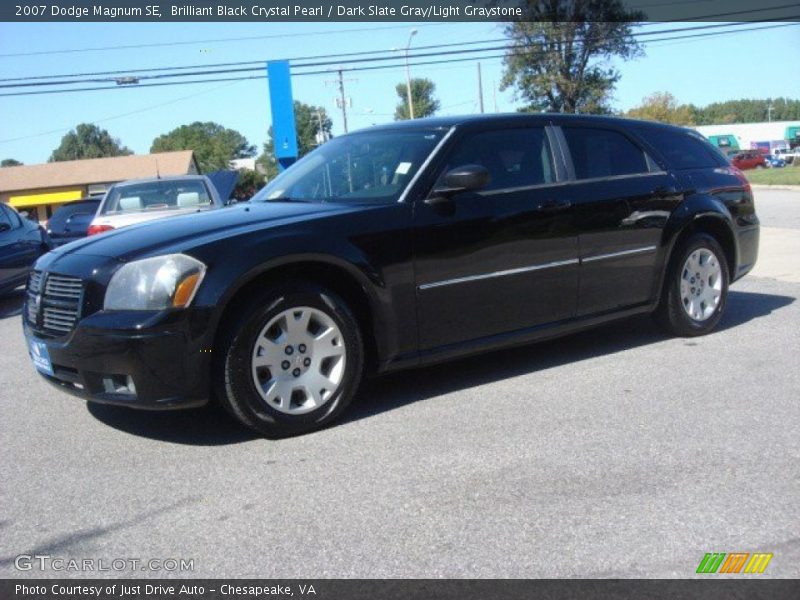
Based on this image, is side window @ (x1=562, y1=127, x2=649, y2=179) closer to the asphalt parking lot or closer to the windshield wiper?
the asphalt parking lot

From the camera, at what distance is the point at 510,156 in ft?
17.9

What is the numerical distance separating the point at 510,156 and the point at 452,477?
246 cm

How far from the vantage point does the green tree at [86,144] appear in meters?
136

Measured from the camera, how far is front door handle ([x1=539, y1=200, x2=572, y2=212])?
212 inches

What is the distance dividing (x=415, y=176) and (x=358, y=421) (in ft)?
4.93

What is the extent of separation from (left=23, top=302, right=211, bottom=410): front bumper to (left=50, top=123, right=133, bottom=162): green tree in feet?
461

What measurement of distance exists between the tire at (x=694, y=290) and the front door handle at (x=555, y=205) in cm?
125

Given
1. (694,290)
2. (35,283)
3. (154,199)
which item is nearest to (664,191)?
(694,290)

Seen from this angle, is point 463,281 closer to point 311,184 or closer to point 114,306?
point 311,184

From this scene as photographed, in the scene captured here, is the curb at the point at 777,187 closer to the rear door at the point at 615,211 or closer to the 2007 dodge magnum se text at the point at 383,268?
the rear door at the point at 615,211

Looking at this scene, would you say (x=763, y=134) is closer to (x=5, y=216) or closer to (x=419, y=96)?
(x=419, y=96)

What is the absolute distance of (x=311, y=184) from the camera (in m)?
5.54

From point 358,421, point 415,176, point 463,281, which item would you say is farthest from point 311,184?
point 358,421

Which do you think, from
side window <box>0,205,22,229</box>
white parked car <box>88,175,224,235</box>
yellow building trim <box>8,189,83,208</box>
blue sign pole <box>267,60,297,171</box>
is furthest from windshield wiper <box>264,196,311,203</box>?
yellow building trim <box>8,189,83,208</box>
